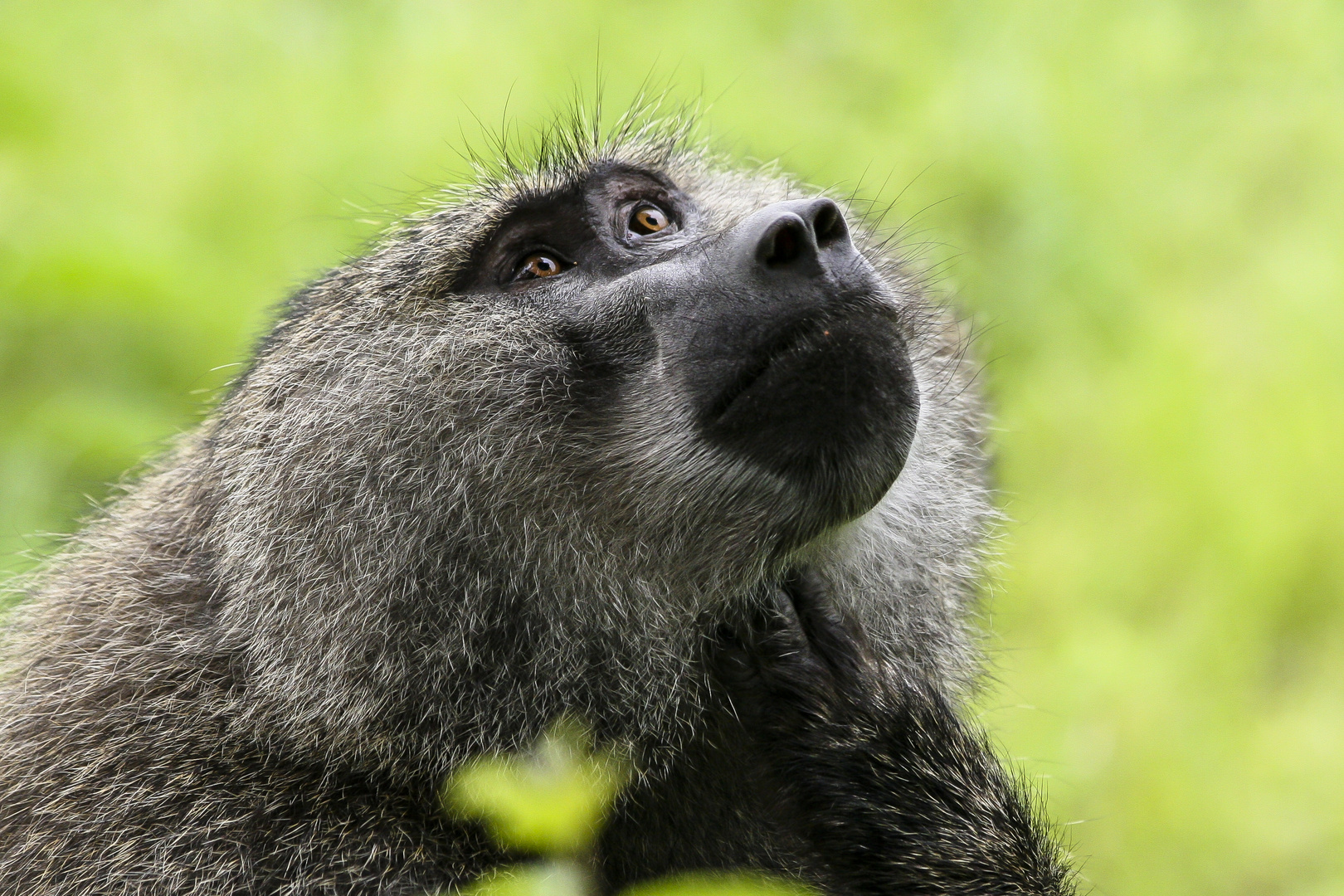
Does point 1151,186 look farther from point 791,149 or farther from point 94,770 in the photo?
point 94,770

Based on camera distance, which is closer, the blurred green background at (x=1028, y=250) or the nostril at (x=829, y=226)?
the nostril at (x=829, y=226)

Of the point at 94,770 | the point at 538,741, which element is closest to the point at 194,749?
the point at 94,770

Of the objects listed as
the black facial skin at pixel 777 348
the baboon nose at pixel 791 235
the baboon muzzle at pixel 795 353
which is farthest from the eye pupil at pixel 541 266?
the baboon nose at pixel 791 235

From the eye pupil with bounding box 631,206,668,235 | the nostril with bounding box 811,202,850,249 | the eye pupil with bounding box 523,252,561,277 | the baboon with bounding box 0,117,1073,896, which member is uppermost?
the eye pupil with bounding box 631,206,668,235

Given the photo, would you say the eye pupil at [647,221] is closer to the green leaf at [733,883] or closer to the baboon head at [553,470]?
the baboon head at [553,470]

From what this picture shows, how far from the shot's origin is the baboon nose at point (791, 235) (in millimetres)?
2742

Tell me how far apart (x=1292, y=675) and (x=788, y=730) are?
3.43 m

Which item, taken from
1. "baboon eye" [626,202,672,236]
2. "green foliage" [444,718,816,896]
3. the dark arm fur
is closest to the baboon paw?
the dark arm fur

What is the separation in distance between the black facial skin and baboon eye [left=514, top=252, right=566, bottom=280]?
0.50 ft

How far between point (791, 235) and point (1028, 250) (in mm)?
4400

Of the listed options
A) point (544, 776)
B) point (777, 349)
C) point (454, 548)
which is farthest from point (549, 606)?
point (777, 349)

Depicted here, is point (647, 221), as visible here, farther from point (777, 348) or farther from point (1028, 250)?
point (1028, 250)

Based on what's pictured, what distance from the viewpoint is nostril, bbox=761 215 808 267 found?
2.74 meters

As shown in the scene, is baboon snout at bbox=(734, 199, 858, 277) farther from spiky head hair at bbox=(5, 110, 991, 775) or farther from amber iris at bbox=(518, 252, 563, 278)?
amber iris at bbox=(518, 252, 563, 278)
